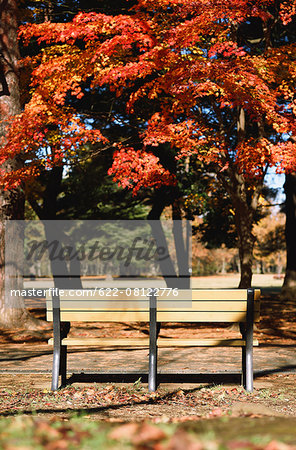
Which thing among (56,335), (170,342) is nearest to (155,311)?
(170,342)

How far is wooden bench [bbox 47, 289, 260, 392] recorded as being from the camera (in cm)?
552

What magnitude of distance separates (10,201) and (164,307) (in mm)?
5964

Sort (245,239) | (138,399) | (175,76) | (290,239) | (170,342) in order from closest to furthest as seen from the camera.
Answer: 1. (138,399)
2. (170,342)
3. (175,76)
4. (245,239)
5. (290,239)

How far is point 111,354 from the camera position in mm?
7867

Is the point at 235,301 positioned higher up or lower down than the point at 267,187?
lower down

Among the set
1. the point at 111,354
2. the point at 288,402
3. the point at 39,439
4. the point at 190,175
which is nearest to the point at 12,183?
the point at 111,354

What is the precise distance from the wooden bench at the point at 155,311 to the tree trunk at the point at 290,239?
1342 centimetres

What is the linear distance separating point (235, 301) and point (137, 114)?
10.1 metres

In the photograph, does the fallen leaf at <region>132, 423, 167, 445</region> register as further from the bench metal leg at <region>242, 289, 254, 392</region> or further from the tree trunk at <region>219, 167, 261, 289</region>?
the tree trunk at <region>219, 167, 261, 289</region>

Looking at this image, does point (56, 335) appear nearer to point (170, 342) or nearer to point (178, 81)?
point (170, 342)

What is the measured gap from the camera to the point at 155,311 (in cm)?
559

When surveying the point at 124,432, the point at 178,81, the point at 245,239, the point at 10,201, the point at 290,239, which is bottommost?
the point at 124,432

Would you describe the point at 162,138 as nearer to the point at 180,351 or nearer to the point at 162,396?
the point at 180,351

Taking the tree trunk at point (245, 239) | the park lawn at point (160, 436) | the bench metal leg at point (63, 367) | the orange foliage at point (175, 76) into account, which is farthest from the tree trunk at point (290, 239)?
the park lawn at point (160, 436)
